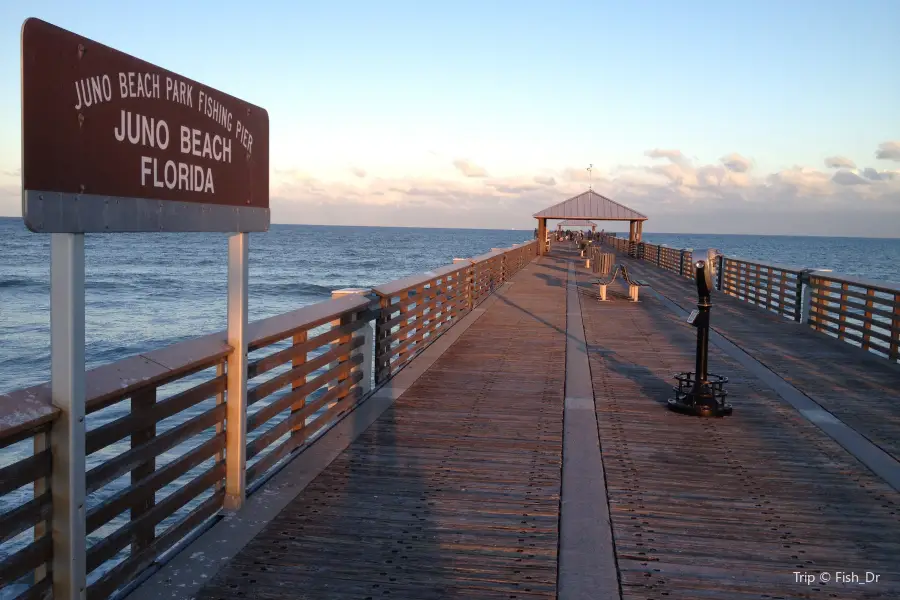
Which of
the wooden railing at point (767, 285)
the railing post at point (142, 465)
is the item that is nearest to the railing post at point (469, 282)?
the wooden railing at point (767, 285)

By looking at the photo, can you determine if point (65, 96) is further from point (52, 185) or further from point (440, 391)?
point (440, 391)

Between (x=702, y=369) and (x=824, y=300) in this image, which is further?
(x=824, y=300)

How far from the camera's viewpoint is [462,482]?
192 inches

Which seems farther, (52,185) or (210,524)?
(210,524)

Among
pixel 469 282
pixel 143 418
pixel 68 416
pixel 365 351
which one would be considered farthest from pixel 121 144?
pixel 469 282

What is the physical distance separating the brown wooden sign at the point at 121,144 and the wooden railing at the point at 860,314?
341 inches

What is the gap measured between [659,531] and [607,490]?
2.19ft

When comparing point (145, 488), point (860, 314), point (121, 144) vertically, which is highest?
point (121, 144)

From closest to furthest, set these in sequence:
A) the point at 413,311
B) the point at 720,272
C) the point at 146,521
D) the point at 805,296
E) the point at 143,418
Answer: the point at 143,418 < the point at 146,521 < the point at 413,311 < the point at 805,296 < the point at 720,272

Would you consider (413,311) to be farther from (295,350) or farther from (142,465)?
(142,465)

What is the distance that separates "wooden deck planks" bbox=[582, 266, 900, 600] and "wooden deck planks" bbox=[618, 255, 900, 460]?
496 millimetres

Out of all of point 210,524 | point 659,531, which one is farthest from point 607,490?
point 210,524

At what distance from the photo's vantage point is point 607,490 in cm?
479

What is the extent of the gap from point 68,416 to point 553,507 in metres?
2.69
